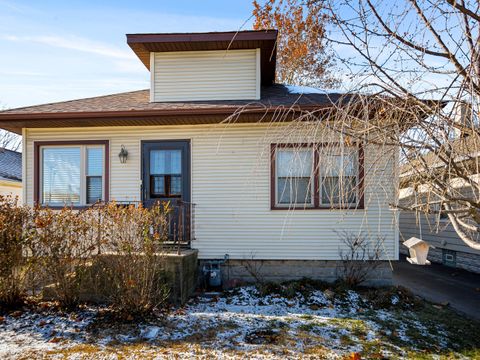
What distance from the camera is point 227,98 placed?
7695mm

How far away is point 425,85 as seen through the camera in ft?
9.37

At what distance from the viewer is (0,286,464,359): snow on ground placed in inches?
167

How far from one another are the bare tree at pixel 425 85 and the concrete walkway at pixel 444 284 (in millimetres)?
4427

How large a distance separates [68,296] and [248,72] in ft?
18.0

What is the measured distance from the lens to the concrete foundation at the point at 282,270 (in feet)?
23.3

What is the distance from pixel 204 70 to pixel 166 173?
7.86ft

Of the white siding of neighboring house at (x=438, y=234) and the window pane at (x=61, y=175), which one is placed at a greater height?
the window pane at (x=61, y=175)

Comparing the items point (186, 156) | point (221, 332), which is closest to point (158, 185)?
point (186, 156)

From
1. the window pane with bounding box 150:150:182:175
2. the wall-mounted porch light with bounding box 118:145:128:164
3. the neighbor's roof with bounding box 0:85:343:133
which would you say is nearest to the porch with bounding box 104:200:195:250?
the window pane with bounding box 150:150:182:175

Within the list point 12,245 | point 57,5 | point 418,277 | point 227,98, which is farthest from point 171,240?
point 418,277

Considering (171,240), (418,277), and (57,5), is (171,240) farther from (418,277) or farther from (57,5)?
(418,277)

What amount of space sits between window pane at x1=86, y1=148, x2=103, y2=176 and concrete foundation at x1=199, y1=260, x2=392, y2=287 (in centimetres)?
287

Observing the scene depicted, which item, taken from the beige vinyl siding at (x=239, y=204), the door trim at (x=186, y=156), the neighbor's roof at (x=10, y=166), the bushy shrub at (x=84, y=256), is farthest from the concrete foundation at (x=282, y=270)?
the neighbor's roof at (x=10, y=166)

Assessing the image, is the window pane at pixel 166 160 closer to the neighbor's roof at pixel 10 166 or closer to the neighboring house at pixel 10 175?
the neighboring house at pixel 10 175
